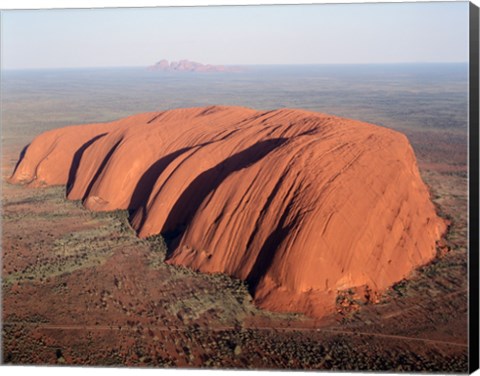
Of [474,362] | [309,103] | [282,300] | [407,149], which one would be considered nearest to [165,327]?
[282,300]

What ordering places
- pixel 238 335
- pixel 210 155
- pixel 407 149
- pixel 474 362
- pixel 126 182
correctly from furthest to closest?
pixel 126 182 → pixel 210 155 → pixel 407 149 → pixel 238 335 → pixel 474 362

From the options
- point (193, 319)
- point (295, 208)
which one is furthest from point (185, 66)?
point (193, 319)

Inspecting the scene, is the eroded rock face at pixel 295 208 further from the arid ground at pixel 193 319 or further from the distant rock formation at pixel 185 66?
the distant rock formation at pixel 185 66

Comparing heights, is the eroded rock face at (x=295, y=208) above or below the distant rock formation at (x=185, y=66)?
below

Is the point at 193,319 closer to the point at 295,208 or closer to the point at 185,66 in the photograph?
the point at 295,208

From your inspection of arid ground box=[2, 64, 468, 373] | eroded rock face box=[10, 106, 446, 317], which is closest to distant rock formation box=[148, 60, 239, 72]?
eroded rock face box=[10, 106, 446, 317]

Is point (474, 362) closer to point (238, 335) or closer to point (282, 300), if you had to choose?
point (282, 300)

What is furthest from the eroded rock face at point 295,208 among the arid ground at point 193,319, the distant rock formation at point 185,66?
the distant rock formation at point 185,66
